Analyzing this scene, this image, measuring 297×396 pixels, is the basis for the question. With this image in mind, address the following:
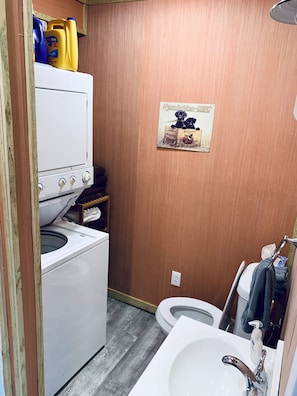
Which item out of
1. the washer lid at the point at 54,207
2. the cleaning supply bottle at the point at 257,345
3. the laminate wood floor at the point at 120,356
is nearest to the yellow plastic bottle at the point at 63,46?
the washer lid at the point at 54,207

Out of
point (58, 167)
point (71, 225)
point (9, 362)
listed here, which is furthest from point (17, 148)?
point (71, 225)

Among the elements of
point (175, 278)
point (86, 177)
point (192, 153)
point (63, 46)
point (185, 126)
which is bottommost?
point (175, 278)

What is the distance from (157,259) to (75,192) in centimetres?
92

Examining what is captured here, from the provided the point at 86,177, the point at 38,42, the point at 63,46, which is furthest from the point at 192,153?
the point at 38,42

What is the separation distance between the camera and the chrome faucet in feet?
2.87

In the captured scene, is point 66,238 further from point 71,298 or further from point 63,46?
point 63,46

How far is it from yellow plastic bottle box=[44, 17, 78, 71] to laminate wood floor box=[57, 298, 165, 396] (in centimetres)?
185

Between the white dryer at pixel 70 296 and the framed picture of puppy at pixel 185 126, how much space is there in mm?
831

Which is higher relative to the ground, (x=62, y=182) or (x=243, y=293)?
(x=62, y=182)

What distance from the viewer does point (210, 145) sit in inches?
80.6

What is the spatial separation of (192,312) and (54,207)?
120cm

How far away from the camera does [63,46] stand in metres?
1.58

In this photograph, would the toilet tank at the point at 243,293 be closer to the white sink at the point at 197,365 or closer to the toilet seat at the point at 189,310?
the toilet seat at the point at 189,310

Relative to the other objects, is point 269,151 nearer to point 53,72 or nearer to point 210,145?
point 210,145
